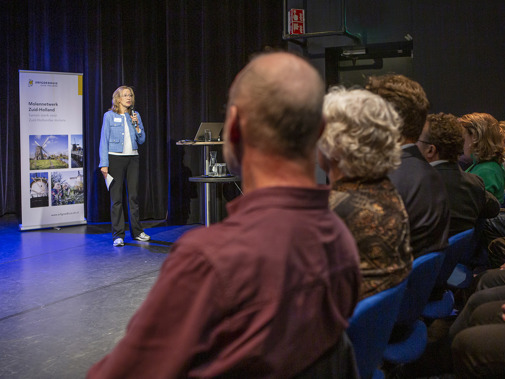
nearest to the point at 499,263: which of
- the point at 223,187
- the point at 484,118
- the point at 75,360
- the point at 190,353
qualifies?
the point at 484,118

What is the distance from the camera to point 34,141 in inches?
247

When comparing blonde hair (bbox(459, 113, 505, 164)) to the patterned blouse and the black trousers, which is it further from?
the black trousers

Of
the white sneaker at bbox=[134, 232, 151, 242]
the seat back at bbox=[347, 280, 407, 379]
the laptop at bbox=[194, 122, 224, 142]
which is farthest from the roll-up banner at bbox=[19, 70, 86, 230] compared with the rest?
the seat back at bbox=[347, 280, 407, 379]

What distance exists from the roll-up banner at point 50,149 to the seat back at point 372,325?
5.81 m

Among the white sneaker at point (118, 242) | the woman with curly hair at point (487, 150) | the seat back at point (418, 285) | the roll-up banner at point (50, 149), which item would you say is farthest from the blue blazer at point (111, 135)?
the seat back at point (418, 285)

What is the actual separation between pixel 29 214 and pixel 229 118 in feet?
19.9

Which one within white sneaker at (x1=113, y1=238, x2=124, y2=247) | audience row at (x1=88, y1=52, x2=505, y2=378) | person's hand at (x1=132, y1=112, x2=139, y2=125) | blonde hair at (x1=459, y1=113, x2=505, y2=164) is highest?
person's hand at (x1=132, y1=112, x2=139, y2=125)

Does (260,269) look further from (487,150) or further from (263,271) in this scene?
(487,150)

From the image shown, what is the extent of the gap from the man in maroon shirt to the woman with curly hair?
8.37 ft

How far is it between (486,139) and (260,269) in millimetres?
2827

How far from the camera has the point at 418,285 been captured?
1642mm

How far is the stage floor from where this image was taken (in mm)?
2704

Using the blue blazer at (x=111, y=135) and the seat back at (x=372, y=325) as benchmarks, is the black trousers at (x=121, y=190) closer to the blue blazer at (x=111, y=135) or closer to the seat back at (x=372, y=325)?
the blue blazer at (x=111, y=135)

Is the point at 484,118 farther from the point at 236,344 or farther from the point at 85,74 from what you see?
the point at 85,74
